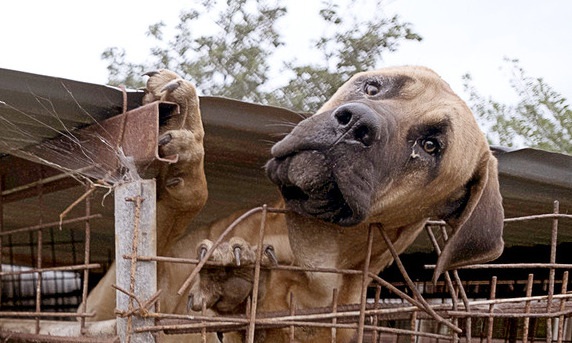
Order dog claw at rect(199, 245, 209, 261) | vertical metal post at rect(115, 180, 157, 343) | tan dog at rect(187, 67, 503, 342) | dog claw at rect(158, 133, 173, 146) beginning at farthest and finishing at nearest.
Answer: dog claw at rect(158, 133, 173, 146) < tan dog at rect(187, 67, 503, 342) < dog claw at rect(199, 245, 209, 261) < vertical metal post at rect(115, 180, 157, 343)

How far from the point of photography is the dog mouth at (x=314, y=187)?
8.09 feet

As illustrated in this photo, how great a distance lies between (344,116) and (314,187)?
0.22 m

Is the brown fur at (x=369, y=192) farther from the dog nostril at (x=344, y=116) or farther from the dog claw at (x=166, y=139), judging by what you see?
the dog claw at (x=166, y=139)

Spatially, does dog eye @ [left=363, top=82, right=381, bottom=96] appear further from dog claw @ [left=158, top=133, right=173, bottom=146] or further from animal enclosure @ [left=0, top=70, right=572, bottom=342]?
dog claw @ [left=158, top=133, right=173, bottom=146]

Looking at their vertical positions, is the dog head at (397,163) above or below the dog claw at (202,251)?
above

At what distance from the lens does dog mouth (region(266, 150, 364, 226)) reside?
8.09 feet

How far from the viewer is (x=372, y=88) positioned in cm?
288

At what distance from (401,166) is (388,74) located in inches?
15.4

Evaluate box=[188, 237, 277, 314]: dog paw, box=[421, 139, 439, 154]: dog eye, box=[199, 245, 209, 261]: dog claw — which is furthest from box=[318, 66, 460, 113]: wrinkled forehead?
box=[199, 245, 209, 261]: dog claw

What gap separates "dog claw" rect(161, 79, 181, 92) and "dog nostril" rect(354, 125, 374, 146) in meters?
0.55

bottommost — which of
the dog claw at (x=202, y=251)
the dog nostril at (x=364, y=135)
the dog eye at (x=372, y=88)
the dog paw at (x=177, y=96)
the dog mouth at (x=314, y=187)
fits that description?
the dog claw at (x=202, y=251)

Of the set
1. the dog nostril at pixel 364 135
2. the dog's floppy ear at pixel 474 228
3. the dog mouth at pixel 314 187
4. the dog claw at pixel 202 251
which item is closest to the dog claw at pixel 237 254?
the dog claw at pixel 202 251

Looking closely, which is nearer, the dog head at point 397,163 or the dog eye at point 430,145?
the dog head at point 397,163

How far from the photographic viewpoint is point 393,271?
518 cm
